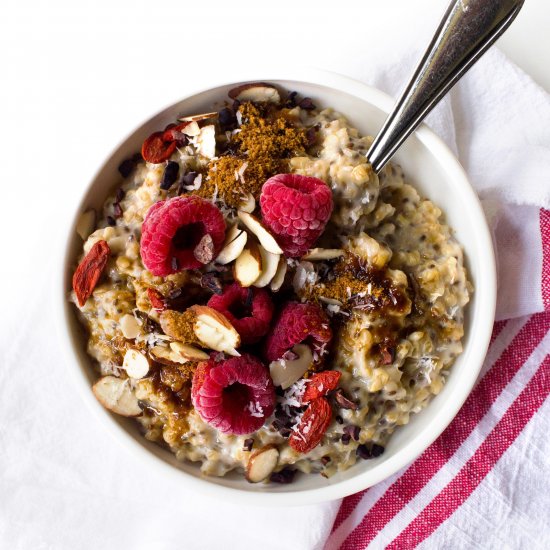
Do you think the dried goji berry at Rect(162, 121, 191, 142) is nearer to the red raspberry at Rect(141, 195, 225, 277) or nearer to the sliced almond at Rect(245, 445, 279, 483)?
the red raspberry at Rect(141, 195, 225, 277)

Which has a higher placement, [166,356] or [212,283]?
[212,283]

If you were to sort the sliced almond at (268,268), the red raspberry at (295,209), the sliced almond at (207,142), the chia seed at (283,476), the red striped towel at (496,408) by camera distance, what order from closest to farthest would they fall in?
the red raspberry at (295,209) < the sliced almond at (268,268) < the sliced almond at (207,142) < the chia seed at (283,476) < the red striped towel at (496,408)

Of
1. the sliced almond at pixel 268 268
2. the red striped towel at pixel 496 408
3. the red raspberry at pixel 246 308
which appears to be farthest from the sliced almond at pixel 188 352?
the red striped towel at pixel 496 408

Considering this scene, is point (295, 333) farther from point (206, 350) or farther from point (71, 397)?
point (71, 397)

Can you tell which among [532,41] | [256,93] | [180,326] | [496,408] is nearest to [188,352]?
[180,326]

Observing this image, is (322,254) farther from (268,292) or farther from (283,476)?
(283,476)

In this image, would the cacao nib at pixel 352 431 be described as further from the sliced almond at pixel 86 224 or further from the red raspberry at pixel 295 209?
the sliced almond at pixel 86 224
